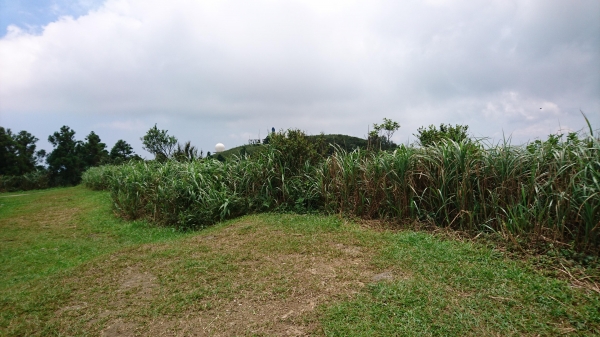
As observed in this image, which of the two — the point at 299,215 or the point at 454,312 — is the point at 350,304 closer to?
the point at 454,312

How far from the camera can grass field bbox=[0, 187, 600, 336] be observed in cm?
233

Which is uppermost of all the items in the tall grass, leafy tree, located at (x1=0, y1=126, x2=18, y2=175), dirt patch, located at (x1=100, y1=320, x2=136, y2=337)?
leafy tree, located at (x1=0, y1=126, x2=18, y2=175)

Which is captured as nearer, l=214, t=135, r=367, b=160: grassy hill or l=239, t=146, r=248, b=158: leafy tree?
l=214, t=135, r=367, b=160: grassy hill

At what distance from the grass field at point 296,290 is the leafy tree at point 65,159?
20383mm

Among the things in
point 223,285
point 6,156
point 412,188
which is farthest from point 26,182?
point 412,188

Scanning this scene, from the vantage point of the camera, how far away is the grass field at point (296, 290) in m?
2.33

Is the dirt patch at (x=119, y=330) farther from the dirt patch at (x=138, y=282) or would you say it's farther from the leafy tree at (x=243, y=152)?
the leafy tree at (x=243, y=152)

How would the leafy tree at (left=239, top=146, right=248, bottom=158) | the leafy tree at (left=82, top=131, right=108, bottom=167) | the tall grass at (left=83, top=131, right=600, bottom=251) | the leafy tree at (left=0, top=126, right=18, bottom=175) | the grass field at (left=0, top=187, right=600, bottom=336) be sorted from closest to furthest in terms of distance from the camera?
the grass field at (left=0, top=187, right=600, bottom=336) → the tall grass at (left=83, top=131, right=600, bottom=251) → the leafy tree at (left=239, top=146, right=248, bottom=158) → the leafy tree at (left=0, top=126, right=18, bottom=175) → the leafy tree at (left=82, top=131, right=108, bottom=167)

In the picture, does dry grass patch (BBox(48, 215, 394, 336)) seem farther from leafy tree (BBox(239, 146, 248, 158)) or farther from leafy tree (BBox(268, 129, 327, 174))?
leafy tree (BBox(239, 146, 248, 158))

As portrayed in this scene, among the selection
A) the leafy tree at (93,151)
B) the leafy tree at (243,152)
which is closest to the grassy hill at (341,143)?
the leafy tree at (243,152)

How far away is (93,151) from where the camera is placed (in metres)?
24.0

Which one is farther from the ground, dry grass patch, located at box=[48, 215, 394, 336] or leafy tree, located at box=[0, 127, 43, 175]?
leafy tree, located at box=[0, 127, 43, 175]

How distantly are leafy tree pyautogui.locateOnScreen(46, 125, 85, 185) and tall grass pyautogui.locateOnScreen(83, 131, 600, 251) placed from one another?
1763cm

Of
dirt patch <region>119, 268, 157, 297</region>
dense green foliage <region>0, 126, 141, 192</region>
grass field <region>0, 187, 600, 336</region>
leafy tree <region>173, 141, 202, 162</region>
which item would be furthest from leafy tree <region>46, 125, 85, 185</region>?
dirt patch <region>119, 268, 157, 297</region>
